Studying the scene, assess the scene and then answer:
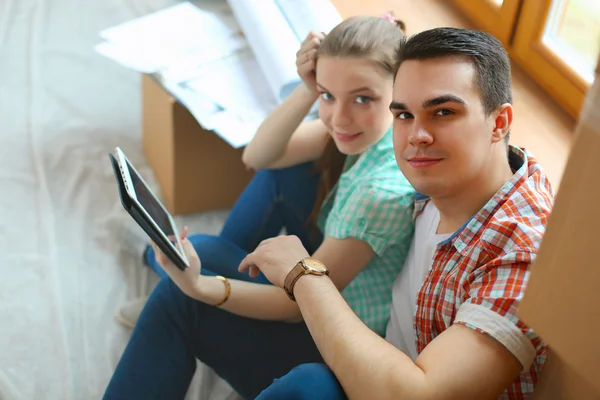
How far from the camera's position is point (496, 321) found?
843mm

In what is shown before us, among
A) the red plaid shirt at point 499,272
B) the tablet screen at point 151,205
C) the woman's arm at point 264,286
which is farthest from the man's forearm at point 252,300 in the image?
the red plaid shirt at point 499,272

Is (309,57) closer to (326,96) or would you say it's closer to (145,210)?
(326,96)

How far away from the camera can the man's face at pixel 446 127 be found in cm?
95

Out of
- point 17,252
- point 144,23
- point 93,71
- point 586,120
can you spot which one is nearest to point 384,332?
point 586,120

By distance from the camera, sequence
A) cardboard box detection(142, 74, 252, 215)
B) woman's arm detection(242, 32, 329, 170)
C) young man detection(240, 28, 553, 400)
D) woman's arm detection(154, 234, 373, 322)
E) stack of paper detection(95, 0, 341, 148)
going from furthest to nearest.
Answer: cardboard box detection(142, 74, 252, 215) < stack of paper detection(95, 0, 341, 148) < woman's arm detection(242, 32, 329, 170) < woman's arm detection(154, 234, 373, 322) < young man detection(240, 28, 553, 400)

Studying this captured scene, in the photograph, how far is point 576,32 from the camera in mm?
1426

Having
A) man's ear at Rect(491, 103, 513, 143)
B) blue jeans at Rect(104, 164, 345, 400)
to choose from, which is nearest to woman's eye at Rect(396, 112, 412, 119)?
man's ear at Rect(491, 103, 513, 143)

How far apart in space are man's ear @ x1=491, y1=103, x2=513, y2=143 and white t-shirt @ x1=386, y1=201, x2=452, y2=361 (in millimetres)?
164

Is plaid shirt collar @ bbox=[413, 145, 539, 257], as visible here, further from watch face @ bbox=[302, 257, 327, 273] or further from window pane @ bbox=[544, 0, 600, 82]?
window pane @ bbox=[544, 0, 600, 82]

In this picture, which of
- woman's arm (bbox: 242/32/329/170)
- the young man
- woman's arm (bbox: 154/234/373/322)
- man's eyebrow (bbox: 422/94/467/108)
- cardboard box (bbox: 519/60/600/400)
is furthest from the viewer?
woman's arm (bbox: 242/32/329/170)

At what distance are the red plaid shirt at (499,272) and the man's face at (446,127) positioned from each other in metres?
0.06

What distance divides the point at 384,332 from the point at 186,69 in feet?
2.79

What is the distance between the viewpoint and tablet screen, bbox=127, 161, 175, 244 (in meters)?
1.20

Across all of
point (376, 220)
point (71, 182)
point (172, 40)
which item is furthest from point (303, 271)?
point (71, 182)
